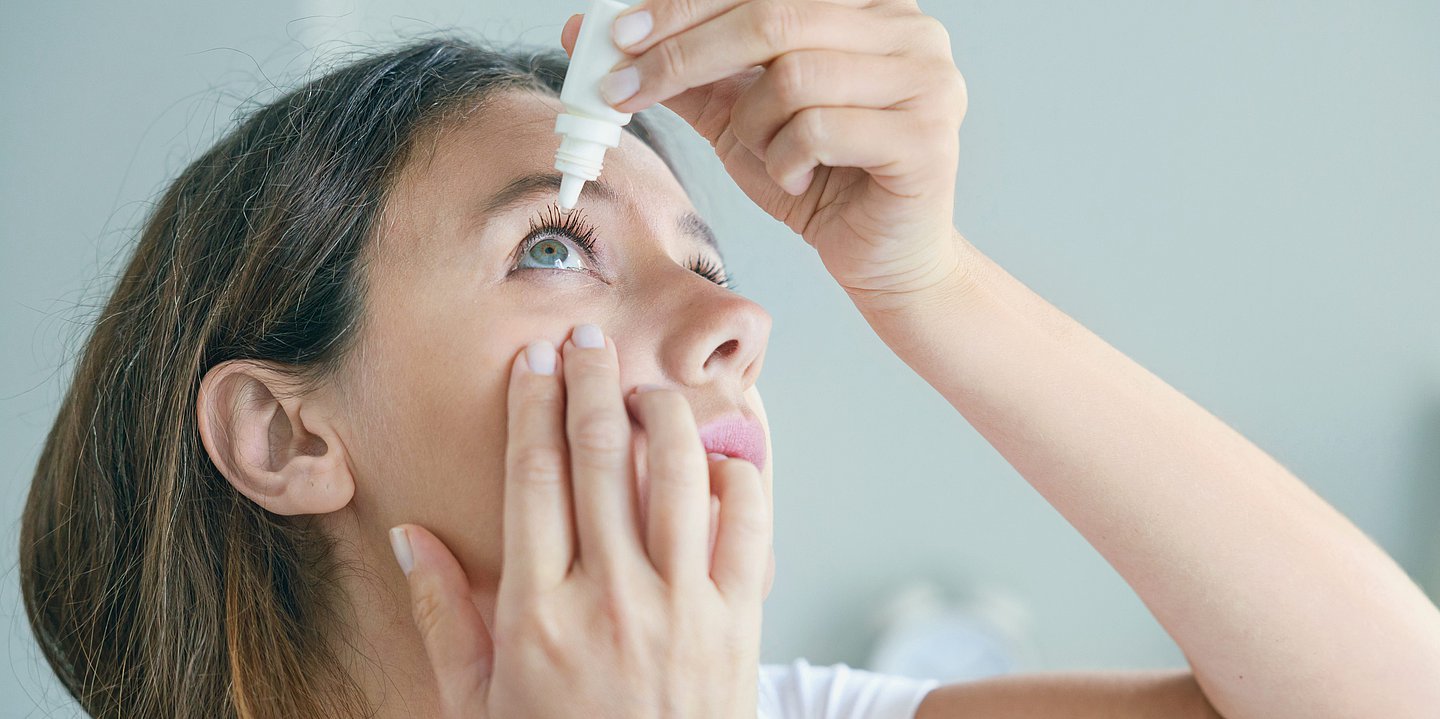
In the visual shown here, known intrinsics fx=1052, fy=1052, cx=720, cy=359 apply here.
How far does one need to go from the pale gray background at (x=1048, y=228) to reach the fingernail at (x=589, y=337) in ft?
2.28

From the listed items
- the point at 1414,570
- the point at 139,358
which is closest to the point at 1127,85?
the point at 1414,570

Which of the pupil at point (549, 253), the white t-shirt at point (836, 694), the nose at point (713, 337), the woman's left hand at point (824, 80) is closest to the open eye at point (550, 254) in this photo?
the pupil at point (549, 253)

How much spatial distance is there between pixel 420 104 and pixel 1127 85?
3.03 feet

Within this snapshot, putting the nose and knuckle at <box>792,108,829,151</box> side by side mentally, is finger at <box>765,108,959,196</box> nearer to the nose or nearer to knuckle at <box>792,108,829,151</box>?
knuckle at <box>792,108,829,151</box>

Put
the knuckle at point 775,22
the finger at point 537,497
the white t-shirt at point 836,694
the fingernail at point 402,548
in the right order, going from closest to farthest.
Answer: the knuckle at point 775,22
the finger at point 537,497
the fingernail at point 402,548
the white t-shirt at point 836,694

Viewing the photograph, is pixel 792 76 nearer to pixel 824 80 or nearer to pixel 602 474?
pixel 824 80

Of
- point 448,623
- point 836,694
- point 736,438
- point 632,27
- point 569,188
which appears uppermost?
point 632,27

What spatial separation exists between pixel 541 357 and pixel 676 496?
0.51 ft

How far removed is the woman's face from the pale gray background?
57 cm

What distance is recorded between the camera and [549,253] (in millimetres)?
862

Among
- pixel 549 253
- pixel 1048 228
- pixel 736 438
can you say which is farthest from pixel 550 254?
pixel 1048 228

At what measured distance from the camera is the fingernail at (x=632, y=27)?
0.65m

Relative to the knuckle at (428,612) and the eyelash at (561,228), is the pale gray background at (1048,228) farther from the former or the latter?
the knuckle at (428,612)

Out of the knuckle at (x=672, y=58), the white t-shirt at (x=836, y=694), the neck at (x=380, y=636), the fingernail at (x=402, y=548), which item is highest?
the knuckle at (x=672, y=58)
